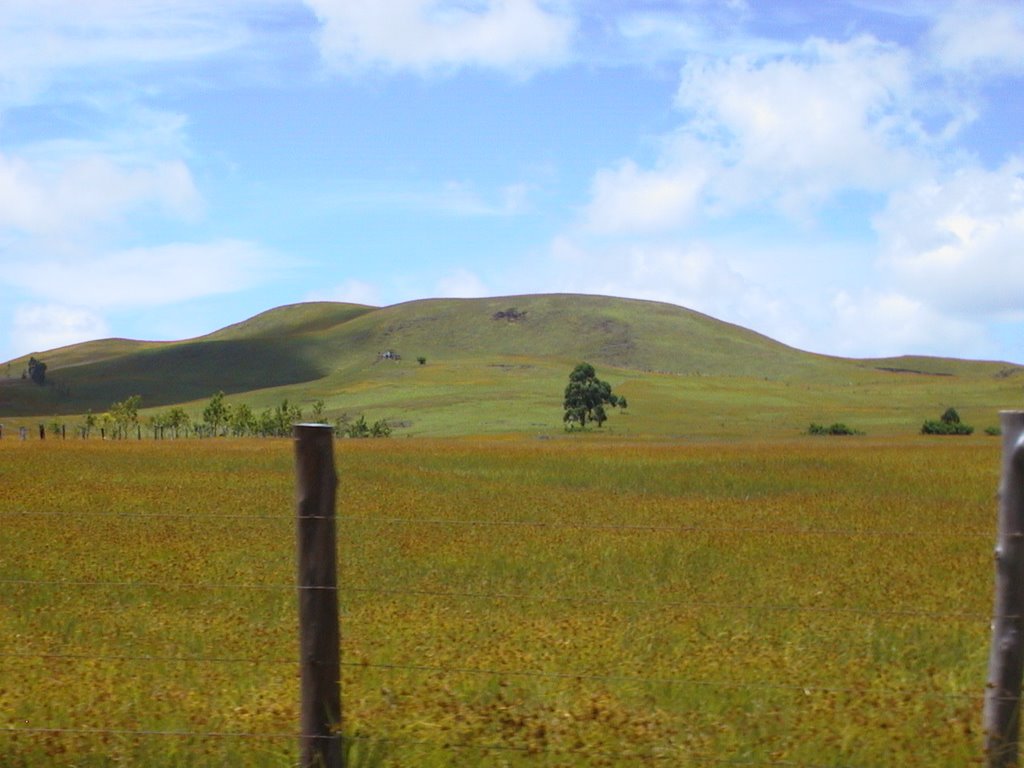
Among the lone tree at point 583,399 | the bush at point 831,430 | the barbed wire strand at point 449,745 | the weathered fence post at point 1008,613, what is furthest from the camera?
the lone tree at point 583,399

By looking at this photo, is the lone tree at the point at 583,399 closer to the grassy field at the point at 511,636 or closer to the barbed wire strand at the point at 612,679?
the grassy field at the point at 511,636

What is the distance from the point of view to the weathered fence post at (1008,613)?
15.6 ft

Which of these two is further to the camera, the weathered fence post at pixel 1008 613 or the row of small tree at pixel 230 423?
the row of small tree at pixel 230 423

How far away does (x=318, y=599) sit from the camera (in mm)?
5168

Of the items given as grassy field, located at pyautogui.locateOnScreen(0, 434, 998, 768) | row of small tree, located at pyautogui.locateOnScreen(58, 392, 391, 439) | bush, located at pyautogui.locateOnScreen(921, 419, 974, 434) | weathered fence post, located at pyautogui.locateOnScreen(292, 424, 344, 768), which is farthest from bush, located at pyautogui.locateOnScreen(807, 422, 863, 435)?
weathered fence post, located at pyautogui.locateOnScreen(292, 424, 344, 768)

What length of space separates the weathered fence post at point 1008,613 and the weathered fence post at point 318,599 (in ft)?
9.64

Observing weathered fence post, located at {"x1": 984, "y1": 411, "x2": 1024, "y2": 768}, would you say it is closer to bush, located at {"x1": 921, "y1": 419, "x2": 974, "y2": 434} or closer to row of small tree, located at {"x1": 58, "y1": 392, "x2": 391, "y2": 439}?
bush, located at {"x1": 921, "y1": 419, "x2": 974, "y2": 434}

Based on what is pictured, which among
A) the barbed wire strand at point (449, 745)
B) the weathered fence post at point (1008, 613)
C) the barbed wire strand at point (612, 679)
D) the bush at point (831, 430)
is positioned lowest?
the bush at point (831, 430)

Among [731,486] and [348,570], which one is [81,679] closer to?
[348,570]

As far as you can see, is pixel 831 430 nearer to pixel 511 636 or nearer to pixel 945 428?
pixel 945 428

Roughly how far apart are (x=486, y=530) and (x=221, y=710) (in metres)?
8.57

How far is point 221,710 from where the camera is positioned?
6.04 meters

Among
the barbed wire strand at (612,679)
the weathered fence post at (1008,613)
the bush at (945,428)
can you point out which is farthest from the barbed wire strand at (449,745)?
the bush at (945,428)

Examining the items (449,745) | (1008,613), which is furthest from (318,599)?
(1008,613)
